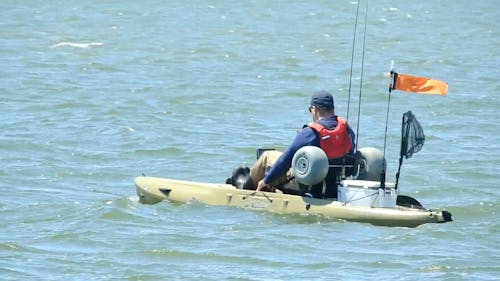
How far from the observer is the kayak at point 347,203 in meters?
11.8

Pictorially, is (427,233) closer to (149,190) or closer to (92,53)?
(149,190)

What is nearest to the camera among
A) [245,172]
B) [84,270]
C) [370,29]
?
A: [84,270]

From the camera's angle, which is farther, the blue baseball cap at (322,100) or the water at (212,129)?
the blue baseball cap at (322,100)

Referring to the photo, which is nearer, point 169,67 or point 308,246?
point 308,246

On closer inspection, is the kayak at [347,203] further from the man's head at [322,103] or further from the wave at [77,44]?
the wave at [77,44]

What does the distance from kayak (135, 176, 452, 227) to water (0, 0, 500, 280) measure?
0.10m

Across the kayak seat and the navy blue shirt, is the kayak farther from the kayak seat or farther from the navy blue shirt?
the navy blue shirt

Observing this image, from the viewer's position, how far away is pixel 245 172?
12984 millimetres

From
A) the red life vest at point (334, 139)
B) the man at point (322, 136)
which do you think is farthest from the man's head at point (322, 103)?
the red life vest at point (334, 139)

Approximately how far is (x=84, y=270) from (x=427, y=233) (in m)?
3.12

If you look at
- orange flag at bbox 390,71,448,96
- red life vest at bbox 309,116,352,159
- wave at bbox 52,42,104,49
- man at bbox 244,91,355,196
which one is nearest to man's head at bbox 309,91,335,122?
man at bbox 244,91,355,196

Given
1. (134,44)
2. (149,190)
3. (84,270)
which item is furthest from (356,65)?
(84,270)

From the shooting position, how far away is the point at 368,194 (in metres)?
12.0

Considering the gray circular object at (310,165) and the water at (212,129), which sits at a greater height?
the gray circular object at (310,165)
